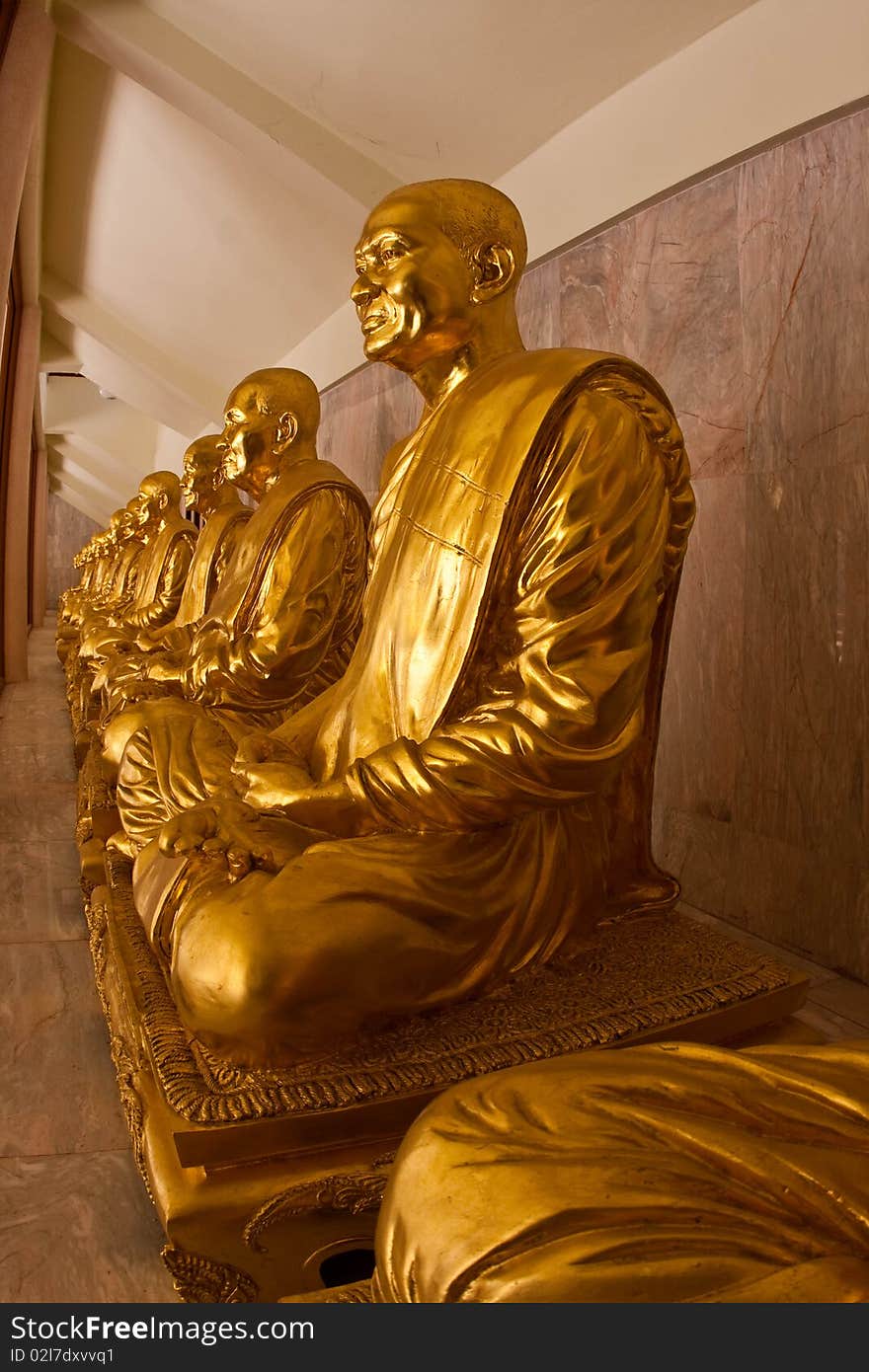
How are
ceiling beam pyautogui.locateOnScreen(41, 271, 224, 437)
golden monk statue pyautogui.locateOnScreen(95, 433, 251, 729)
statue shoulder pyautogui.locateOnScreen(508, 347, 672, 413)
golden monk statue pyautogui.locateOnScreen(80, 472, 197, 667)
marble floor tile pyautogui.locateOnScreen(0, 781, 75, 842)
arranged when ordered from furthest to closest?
ceiling beam pyautogui.locateOnScreen(41, 271, 224, 437)
golden monk statue pyautogui.locateOnScreen(80, 472, 197, 667)
marble floor tile pyautogui.locateOnScreen(0, 781, 75, 842)
golden monk statue pyautogui.locateOnScreen(95, 433, 251, 729)
statue shoulder pyautogui.locateOnScreen(508, 347, 672, 413)

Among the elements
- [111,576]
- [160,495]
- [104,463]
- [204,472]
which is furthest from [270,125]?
[104,463]

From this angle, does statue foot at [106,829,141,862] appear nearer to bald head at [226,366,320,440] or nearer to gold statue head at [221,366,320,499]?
gold statue head at [221,366,320,499]

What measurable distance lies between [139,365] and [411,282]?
26.8ft

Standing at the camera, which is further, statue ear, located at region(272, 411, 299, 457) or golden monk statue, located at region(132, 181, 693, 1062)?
statue ear, located at region(272, 411, 299, 457)

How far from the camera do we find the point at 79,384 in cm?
1767

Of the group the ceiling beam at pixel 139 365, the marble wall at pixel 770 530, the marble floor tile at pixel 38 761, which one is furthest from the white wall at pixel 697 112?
the ceiling beam at pixel 139 365

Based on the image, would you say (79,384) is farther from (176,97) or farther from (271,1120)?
(271,1120)

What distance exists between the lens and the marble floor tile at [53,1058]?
1.98m

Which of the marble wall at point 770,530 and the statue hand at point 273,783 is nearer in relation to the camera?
the statue hand at point 273,783

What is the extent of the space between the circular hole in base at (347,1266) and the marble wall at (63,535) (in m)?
25.5

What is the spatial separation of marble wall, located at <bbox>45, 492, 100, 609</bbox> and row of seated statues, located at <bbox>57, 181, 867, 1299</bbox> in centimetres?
2481

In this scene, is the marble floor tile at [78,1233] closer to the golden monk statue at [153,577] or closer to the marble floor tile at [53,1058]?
the marble floor tile at [53,1058]

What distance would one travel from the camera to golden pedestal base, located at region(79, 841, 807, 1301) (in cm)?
152

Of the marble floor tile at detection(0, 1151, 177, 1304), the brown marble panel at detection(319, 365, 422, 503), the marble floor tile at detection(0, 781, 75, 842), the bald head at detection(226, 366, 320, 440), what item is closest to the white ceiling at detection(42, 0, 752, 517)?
the brown marble panel at detection(319, 365, 422, 503)
